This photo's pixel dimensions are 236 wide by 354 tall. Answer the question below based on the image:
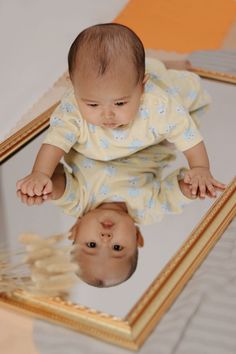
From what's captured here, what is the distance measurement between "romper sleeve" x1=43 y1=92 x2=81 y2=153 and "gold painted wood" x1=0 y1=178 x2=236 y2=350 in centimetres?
27

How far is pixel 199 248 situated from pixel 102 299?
0.61 ft

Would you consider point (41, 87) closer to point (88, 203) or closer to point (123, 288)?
point (88, 203)

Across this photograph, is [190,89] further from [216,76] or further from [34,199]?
[34,199]

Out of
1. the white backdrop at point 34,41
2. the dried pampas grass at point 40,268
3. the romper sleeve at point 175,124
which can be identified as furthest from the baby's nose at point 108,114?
the white backdrop at point 34,41

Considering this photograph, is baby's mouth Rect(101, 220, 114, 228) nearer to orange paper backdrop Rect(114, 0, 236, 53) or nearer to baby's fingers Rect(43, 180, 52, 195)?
baby's fingers Rect(43, 180, 52, 195)

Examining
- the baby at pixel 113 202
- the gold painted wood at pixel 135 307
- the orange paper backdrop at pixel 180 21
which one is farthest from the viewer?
the orange paper backdrop at pixel 180 21

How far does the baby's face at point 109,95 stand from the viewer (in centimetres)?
117

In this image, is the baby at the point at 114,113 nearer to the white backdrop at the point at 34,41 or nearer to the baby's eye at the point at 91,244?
the baby's eye at the point at 91,244

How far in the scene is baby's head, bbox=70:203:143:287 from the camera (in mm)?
1117

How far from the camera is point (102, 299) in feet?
3.54

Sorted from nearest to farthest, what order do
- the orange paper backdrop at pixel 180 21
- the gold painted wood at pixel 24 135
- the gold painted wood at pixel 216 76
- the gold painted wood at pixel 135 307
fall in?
the gold painted wood at pixel 135 307 → the gold painted wood at pixel 24 135 → the gold painted wood at pixel 216 76 → the orange paper backdrop at pixel 180 21

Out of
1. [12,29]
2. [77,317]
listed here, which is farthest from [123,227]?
[12,29]

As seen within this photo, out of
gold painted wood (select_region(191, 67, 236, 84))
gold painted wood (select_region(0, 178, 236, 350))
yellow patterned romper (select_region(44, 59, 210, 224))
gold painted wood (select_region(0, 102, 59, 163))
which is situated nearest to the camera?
gold painted wood (select_region(0, 178, 236, 350))

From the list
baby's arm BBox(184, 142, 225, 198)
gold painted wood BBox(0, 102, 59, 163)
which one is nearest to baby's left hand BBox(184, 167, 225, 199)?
baby's arm BBox(184, 142, 225, 198)
